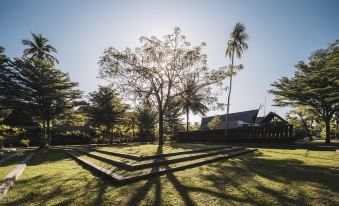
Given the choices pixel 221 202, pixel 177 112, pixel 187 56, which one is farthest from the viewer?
pixel 177 112

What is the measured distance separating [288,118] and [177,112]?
84.0ft

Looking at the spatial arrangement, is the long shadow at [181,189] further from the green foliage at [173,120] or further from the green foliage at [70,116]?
the green foliage at [173,120]

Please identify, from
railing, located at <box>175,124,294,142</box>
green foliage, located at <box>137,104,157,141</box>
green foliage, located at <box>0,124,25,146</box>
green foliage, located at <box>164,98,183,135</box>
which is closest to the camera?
green foliage, located at <box>0,124,25,146</box>

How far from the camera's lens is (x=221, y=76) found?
55.0ft

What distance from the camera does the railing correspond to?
54.5ft

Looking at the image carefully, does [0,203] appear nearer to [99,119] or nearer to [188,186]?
[188,186]

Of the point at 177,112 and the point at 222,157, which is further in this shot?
the point at 177,112

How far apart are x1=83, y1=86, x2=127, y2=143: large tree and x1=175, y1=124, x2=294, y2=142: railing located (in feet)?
41.2

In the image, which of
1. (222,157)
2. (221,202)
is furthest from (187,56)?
(221,202)

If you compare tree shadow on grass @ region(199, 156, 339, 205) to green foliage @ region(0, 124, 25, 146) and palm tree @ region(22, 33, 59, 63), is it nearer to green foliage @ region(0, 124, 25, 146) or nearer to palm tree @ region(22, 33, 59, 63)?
green foliage @ region(0, 124, 25, 146)

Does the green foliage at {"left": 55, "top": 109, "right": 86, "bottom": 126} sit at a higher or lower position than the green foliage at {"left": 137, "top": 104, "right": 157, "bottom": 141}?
higher

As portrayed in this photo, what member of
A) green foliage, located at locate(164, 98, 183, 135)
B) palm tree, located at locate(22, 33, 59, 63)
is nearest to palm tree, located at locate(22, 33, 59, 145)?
palm tree, located at locate(22, 33, 59, 63)

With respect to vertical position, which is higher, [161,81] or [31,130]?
[161,81]

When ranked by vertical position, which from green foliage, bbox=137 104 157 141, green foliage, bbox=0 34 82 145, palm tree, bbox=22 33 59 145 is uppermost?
palm tree, bbox=22 33 59 145
